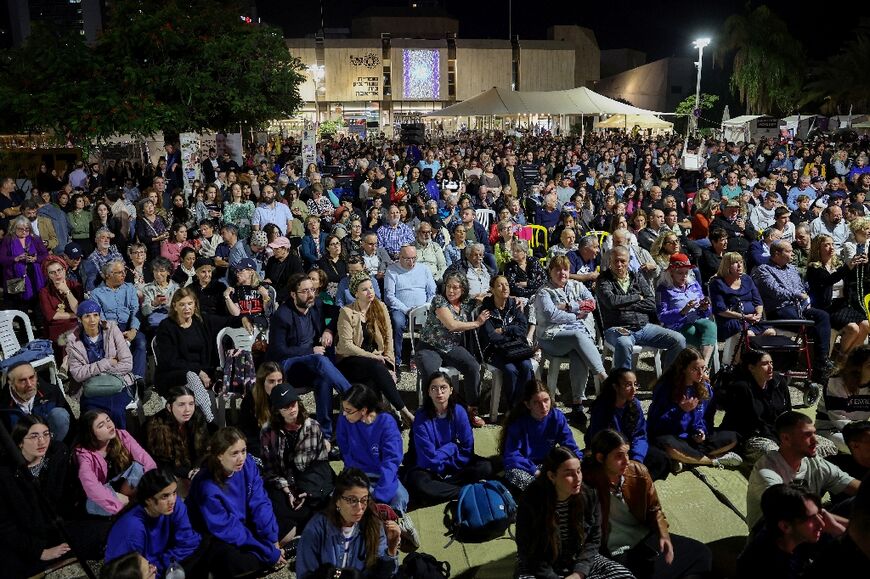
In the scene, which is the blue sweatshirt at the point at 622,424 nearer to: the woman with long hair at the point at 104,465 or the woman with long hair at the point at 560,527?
the woman with long hair at the point at 560,527

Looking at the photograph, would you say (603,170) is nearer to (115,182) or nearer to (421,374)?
(115,182)

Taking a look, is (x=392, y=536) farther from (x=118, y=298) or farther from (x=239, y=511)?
(x=118, y=298)

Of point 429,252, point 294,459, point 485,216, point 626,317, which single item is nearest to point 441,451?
point 294,459

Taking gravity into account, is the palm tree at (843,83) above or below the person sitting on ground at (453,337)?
above

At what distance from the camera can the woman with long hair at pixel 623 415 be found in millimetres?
4555

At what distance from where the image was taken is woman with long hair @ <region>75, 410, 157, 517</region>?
3.96 m

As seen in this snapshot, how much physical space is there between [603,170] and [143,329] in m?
13.6

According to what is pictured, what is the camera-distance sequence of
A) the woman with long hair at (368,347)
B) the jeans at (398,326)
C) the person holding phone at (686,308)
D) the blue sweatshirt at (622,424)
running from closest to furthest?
the blue sweatshirt at (622,424) → the woman with long hair at (368,347) → the person holding phone at (686,308) → the jeans at (398,326)

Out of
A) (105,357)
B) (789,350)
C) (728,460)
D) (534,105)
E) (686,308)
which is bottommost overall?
(728,460)

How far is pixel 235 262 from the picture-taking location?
24.9ft

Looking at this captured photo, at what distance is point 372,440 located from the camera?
4.29 m

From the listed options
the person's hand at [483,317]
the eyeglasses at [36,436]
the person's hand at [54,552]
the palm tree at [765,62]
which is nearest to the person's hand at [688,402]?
the person's hand at [483,317]

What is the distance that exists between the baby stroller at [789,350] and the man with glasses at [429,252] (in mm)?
3031

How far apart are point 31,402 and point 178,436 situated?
1.04 m
